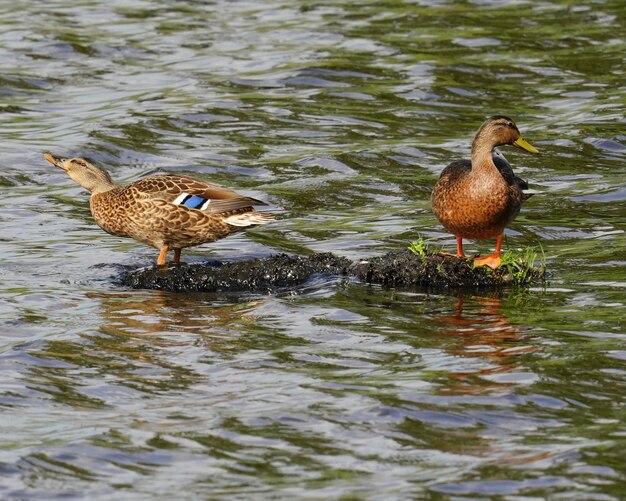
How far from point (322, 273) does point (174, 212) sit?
1358 mm

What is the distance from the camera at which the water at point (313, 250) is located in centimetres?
734

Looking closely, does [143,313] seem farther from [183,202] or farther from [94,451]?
[94,451]

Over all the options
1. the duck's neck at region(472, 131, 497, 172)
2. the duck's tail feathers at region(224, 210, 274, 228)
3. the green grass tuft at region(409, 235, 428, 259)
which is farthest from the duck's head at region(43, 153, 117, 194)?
the duck's neck at region(472, 131, 497, 172)

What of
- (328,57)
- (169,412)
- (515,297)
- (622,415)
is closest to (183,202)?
(515,297)

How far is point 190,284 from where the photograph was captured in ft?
37.1

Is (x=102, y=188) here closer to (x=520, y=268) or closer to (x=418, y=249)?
(x=418, y=249)

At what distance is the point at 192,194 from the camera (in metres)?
11.8

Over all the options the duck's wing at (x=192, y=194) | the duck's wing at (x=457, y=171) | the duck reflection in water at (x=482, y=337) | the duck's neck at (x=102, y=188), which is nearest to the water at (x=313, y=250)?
the duck reflection in water at (x=482, y=337)

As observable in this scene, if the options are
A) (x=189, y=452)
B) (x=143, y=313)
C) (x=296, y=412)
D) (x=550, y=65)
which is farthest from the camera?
(x=550, y=65)

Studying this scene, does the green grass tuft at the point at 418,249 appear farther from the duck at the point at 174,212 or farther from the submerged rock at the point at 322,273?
the duck at the point at 174,212

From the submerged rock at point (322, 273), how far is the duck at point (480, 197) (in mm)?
164

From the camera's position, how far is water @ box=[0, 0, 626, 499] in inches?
289

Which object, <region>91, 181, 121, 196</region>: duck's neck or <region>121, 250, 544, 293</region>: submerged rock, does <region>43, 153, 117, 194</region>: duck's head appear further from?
<region>121, 250, 544, 293</region>: submerged rock

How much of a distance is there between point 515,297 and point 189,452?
404cm
